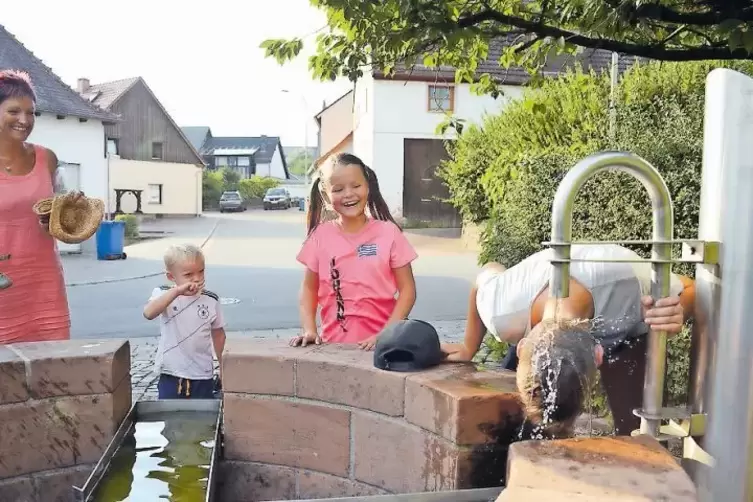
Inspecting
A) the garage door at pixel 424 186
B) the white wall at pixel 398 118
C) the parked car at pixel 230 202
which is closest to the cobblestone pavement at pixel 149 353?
the white wall at pixel 398 118

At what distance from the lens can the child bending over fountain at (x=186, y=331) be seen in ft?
11.7

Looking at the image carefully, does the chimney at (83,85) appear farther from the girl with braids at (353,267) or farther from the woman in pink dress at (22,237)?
the girl with braids at (353,267)

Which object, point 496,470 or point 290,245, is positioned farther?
point 290,245

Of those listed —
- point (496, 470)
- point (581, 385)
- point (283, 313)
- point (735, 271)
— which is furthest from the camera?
point (283, 313)

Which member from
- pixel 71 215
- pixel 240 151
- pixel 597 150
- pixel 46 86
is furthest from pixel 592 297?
pixel 240 151

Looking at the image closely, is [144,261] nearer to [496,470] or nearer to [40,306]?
[40,306]

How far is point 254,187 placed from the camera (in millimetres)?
66250

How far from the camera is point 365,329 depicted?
2979mm

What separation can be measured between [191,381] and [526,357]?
236 cm

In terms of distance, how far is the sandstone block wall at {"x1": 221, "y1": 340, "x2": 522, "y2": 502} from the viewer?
6.14 ft

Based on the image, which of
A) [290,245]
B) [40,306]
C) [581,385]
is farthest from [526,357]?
[290,245]

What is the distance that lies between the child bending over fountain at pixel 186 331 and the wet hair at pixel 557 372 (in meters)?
2.20

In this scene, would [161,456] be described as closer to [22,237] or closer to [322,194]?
[22,237]

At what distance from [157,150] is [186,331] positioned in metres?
44.6
